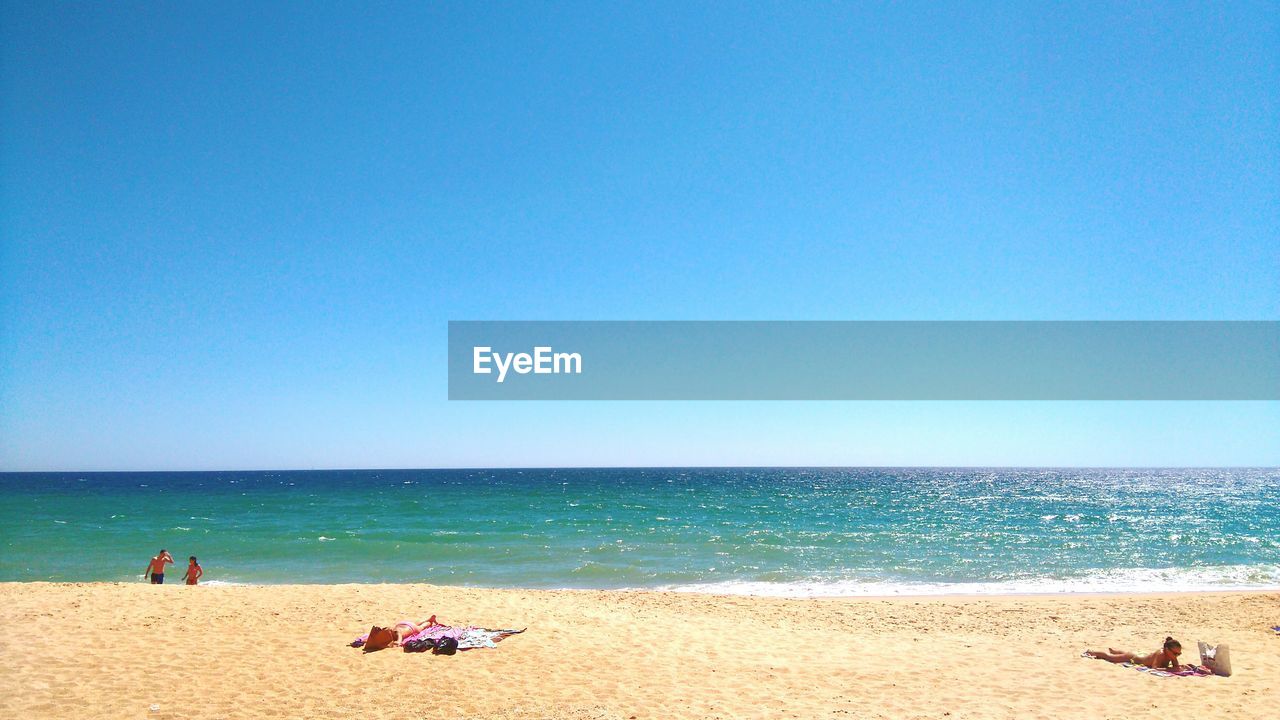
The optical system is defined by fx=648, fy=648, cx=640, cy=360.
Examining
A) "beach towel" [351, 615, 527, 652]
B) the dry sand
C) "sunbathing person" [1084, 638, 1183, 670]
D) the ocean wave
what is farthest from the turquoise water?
"beach towel" [351, 615, 527, 652]

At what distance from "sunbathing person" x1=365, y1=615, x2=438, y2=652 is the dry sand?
272 mm

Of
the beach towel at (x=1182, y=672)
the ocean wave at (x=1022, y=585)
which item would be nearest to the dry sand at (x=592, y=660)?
the beach towel at (x=1182, y=672)

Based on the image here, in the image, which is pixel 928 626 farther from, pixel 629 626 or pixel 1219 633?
pixel 629 626

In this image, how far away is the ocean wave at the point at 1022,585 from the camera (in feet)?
66.2

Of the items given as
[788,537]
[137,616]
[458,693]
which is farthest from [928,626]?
[788,537]

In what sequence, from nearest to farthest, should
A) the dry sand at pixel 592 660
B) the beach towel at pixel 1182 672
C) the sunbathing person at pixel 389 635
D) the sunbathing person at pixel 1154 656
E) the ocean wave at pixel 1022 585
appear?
the dry sand at pixel 592 660
the beach towel at pixel 1182 672
the sunbathing person at pixel 1154 656
the sunbathing person at pixel 389 635
the ocean wave at pixel 1022 585

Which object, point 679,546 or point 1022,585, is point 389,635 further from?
point 679,546

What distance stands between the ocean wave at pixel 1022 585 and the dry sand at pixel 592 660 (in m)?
4.73

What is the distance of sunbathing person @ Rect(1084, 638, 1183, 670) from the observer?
10.2 metres

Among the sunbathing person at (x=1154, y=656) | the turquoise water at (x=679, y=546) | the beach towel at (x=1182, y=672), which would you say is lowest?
the turquoise water at (x=679, y=546)

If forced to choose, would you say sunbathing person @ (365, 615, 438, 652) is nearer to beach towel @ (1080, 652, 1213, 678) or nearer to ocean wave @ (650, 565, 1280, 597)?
ocean wave @ (650, 565, 1280, 597)

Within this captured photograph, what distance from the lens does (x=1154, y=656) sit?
10.4m

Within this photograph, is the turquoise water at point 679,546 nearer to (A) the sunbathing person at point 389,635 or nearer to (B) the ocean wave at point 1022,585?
(B) the ocean wave at point 1022,585

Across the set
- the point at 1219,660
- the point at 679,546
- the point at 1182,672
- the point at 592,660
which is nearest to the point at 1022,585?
the point at 1219,660
